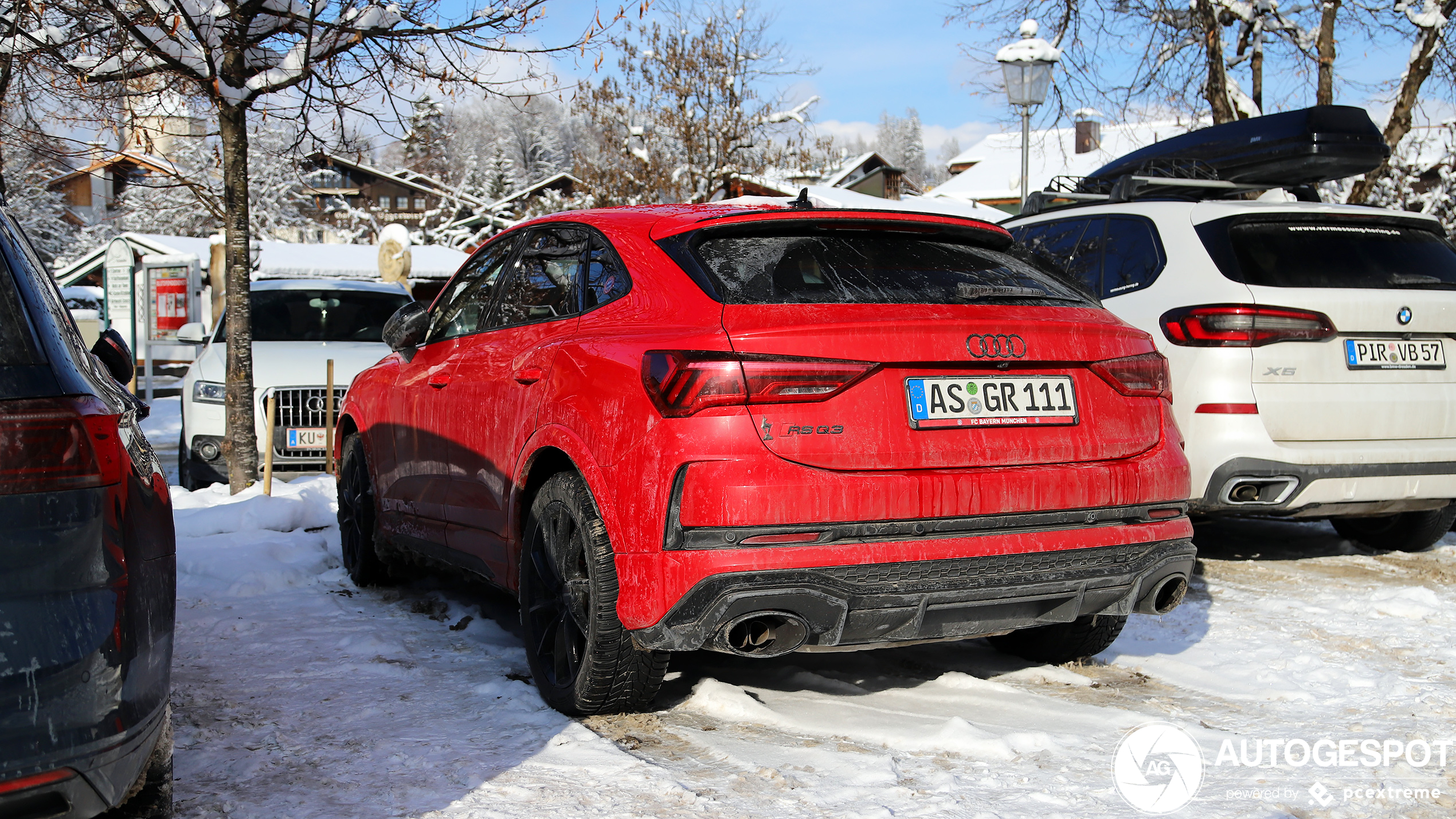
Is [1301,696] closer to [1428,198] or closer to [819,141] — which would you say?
[819,141]

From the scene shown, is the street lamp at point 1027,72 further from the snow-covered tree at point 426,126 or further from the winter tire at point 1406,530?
the winter tire at point 1406,530

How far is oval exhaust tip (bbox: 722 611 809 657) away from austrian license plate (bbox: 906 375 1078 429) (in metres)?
0.60

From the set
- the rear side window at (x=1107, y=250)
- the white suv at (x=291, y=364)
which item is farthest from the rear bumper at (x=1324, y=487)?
the white suv at (x=291, y=364)

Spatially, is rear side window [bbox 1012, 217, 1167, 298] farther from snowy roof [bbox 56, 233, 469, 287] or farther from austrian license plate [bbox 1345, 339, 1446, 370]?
snowy roof [bbox 56, 233, 469, 287]

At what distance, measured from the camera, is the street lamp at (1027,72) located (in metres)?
11.7

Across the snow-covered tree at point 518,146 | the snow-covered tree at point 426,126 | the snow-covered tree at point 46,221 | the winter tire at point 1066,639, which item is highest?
the snow-covered tree at point 518,146

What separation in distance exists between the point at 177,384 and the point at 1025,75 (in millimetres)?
22404

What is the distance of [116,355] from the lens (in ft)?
12.9

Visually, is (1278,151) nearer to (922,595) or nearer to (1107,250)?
(1107,250)

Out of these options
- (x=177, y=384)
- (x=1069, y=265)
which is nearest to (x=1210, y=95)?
(x=1069, y=265)

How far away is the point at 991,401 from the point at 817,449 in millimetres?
535

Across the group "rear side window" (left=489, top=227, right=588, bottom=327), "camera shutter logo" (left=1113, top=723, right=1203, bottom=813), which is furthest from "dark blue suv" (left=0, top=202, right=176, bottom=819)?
"camera shutter logo" (left=1113, top=723, right=1203, bottom=813)

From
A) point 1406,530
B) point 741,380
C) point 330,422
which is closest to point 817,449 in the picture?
point 741,380

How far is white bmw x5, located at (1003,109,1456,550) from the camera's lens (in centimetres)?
516
